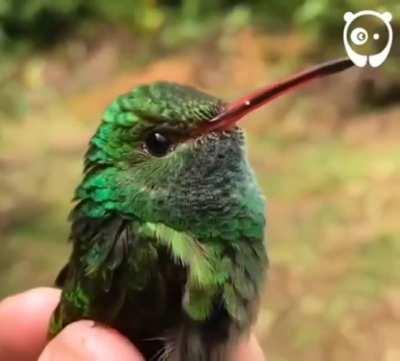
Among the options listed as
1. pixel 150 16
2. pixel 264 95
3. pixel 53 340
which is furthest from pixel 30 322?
pixel 150 16

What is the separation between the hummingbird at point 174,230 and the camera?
0.89 m

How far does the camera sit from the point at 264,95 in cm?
86

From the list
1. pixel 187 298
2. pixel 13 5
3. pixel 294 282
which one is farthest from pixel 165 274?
pixel 13 5

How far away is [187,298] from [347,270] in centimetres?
101

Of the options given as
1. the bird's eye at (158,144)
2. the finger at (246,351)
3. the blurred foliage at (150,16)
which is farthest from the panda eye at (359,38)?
the blurred foliage at (150,16)

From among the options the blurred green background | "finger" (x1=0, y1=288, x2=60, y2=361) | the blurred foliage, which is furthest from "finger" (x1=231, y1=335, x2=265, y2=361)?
the blurred foliage

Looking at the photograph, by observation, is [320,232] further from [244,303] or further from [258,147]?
[244,303]

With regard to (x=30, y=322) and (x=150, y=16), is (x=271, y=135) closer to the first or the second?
(x=150, y=16)

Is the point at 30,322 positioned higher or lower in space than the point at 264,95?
lower

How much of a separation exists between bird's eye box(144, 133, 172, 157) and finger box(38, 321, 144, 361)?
163 millimetres

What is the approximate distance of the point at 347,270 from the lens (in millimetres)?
1856

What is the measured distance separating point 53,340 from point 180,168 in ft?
0.70

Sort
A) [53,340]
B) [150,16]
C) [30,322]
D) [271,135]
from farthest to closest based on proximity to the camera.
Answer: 1. [150,16]
2. [271,135]
3. [30,322]
4. [53,340]

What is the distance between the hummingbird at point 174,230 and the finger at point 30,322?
0.32 meters
